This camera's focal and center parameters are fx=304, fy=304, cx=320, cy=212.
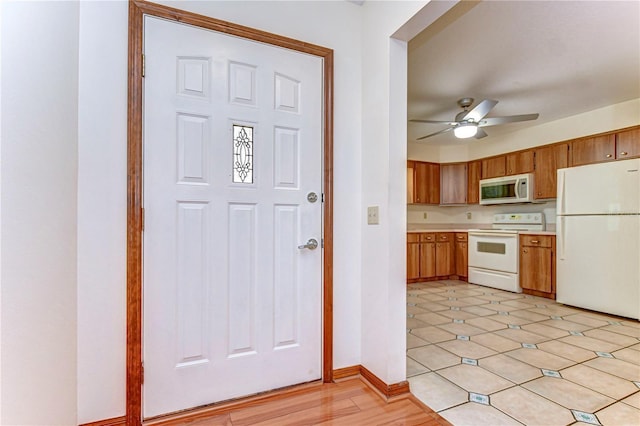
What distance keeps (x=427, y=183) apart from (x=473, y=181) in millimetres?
812

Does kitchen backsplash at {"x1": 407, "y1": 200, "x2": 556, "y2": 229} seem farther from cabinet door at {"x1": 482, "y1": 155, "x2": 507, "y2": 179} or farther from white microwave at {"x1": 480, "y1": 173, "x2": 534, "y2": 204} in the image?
cabinet door at {"x1": 482, "y1": 155, "x2": 507, "y2": 179}

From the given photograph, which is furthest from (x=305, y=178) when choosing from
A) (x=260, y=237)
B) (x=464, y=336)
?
(x=464, y=336)

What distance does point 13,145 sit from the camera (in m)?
0.85

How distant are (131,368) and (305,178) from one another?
132 centimetres

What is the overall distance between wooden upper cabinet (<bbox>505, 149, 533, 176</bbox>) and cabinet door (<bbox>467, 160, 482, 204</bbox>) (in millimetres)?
570

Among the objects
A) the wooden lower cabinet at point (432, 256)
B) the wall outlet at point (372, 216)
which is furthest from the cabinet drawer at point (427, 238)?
the wall outlet at point (372, 216)

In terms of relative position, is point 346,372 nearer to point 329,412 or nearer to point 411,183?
point 329,412

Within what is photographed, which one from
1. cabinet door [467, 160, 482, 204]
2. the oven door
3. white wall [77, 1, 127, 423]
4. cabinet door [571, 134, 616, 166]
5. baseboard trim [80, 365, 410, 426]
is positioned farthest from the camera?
cabinet door [467, 160, 482, 204]

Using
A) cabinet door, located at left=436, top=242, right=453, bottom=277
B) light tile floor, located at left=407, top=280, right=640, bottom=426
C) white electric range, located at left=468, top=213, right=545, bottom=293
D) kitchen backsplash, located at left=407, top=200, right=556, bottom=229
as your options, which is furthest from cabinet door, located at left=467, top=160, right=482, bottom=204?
light tile floor, located at left=407, top=280, right=640, bottom=426

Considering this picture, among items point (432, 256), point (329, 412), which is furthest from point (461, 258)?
point (329, 412)

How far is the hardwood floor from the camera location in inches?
60.7

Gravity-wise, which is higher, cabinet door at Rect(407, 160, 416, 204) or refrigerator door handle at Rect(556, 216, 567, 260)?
cabinet door at Rect(407, 160, 416, 204)

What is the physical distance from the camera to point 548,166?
14.2 feet

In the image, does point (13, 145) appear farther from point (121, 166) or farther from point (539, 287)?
point (539, 287)
